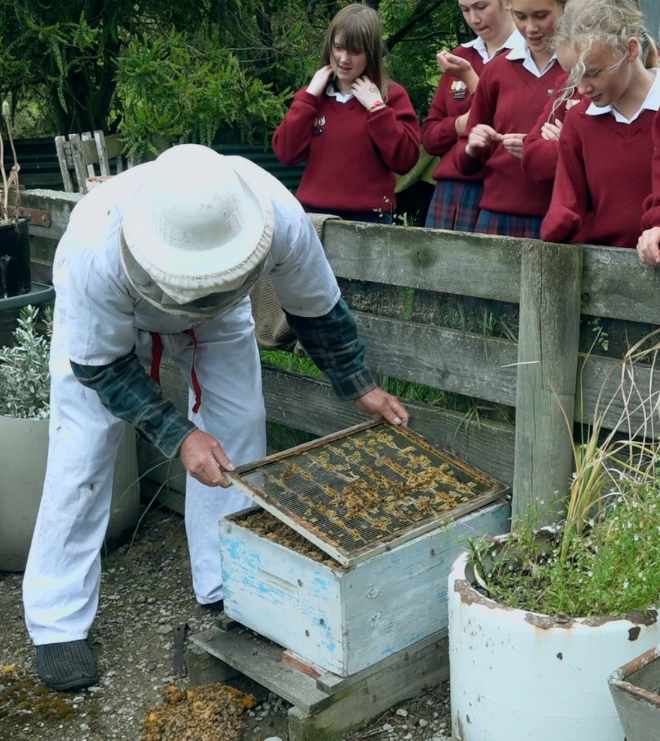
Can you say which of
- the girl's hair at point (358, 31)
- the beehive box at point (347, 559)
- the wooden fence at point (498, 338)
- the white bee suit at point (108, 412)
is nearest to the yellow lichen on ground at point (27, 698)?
the white bee suit at point (108, 412)

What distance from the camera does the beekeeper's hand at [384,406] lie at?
3.78m

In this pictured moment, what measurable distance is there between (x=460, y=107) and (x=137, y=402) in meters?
2.05

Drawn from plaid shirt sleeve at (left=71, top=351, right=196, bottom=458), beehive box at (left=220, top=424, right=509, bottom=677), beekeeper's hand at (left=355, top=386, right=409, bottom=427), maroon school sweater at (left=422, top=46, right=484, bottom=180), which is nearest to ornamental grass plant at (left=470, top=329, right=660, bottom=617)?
beehive box at (left=220, top=424, right=509, bottom=677)

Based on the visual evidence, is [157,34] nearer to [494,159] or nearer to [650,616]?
[494,159]

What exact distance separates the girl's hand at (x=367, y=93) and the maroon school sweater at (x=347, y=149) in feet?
0.14

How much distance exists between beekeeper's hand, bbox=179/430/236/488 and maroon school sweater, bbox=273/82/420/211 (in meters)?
1.55

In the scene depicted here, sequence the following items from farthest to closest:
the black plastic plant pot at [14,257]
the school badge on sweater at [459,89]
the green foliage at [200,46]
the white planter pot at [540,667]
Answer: the green foliage at [200,46] → the black plastic plant pot at [14,257] → the school badge on sweater at [459,89] → the white planter pot at [540,667]

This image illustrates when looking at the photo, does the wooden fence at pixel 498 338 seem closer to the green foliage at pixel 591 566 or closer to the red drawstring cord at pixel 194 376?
the green foliage at pixel 591 566

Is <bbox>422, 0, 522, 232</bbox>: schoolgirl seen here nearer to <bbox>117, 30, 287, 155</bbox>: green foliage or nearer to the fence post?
the fence post

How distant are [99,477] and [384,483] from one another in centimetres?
112

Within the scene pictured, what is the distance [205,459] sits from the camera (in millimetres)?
3416

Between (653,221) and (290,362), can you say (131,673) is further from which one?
(653,221)

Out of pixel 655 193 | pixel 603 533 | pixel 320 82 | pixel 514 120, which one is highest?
pixel 320 82

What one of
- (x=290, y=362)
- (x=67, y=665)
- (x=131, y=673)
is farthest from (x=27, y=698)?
(x=290, y=362)
